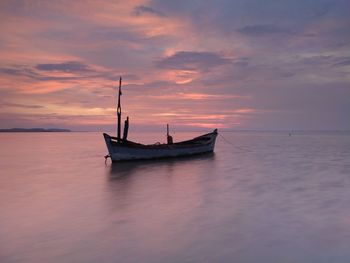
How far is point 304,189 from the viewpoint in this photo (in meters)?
17.5

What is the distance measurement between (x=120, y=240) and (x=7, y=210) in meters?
6.01

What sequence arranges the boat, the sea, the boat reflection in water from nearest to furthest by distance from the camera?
the sea
the boat reflection in water
the boat

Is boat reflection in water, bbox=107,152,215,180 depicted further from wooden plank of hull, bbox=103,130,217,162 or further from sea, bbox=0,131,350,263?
sea, bbox=0,131,350,263

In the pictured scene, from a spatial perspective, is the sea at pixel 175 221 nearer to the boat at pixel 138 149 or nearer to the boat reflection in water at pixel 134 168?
the boat reflection in water at pixel 134 168

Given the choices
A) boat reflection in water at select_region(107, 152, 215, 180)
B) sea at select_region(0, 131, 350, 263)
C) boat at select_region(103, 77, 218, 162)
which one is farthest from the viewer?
boat at select_region(103, 77, 218, 162)

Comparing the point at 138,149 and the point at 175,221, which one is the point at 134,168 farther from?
the point at 175,221

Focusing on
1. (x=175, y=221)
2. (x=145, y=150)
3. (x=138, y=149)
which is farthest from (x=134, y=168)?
(x=175, y=221)

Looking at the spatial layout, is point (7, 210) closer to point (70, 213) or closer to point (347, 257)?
point (70, 213)

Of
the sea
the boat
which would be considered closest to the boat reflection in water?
the boat

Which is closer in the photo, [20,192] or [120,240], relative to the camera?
[120,240]

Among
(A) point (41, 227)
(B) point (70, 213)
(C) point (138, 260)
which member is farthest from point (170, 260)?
(B) point (70, 213)

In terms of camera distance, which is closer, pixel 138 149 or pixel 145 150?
pixel 138 149

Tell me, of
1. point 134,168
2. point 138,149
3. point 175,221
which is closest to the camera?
point 175,221

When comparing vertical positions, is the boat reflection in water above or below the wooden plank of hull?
below
